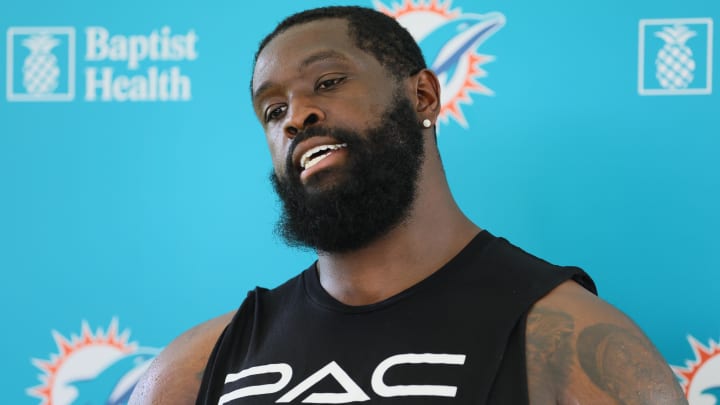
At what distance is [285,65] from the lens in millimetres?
1275

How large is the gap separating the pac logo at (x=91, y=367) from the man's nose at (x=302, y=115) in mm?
553

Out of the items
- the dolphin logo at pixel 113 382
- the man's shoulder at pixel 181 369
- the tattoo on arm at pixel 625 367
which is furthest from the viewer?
the dolphin logo at pixel 113 382

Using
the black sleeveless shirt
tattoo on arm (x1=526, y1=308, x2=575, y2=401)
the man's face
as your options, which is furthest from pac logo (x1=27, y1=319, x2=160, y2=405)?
tattoo on arm (x1=526, y1=308, x2=575, y2=401)

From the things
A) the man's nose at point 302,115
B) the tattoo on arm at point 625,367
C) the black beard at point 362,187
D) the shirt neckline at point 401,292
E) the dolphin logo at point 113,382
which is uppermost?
the man's nose at point 302,115

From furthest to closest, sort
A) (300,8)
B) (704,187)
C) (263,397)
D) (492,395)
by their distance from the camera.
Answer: (300,8), (704,187), (263,397), (492,395)

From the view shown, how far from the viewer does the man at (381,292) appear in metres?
1.11

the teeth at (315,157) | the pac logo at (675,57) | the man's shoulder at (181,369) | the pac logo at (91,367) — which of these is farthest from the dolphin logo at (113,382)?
the pac logo at (675,57)

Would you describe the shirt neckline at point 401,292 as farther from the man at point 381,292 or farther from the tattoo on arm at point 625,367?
the tattoo on arm at point 625,367

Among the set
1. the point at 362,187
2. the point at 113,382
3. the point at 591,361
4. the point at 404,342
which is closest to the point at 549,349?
the point at 591,361

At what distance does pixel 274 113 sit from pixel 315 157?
0.37ft

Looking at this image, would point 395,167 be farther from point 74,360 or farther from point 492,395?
point 74,360

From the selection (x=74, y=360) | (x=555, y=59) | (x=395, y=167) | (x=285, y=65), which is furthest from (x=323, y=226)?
(x=74, y=360)

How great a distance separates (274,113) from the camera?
130 cm

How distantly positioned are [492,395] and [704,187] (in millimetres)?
547
